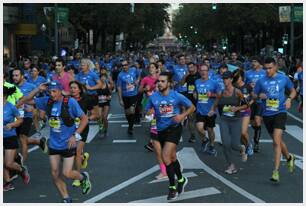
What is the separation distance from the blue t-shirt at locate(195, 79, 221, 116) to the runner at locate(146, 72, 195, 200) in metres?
2.76

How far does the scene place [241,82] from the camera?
9.84 meters

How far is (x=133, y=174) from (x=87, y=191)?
63.6 inches

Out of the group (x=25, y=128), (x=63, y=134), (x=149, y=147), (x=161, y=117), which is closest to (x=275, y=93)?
(x=161, y=117)

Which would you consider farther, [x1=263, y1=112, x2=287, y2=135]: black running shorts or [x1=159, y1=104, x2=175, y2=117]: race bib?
[x1=263, y1=112, x2=287, y2=135]: black running shorts

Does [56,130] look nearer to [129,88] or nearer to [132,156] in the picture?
[132,156]

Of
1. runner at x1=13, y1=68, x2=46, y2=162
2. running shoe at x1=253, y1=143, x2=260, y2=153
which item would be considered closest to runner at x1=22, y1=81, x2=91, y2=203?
runner at x1=13, y1=68, x2=46, y2=162

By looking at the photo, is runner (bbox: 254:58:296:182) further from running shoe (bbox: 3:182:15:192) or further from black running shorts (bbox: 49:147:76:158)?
running shoe (bbox: 3:182:15:192)

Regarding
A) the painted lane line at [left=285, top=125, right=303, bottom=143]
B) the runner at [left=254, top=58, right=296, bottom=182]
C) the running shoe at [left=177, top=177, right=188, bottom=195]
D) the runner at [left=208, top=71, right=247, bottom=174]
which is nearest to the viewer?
the running shoe at [left=177, top=177, right=188, bottom=195]

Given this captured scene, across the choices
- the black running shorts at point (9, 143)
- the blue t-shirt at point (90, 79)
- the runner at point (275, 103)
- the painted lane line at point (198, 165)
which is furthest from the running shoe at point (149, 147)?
the black running shorts at point (9, 143)

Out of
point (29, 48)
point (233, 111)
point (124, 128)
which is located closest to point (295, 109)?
point (124, 128)

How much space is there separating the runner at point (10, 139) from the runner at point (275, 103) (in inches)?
139

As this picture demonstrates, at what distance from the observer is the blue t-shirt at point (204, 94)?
35.6 feet

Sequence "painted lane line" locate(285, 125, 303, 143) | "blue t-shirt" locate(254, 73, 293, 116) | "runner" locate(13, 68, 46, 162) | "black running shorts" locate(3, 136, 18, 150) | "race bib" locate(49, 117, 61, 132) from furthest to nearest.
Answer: "painted lane line" locate(285, 125, 303, 143) → "runner" locate(13, 68, 46, 162) → "blue t-shirt" locate(254, 73, 293, 116) → "black running shorts" locate(3, 136, 18, 150) → "race bib" locate(49, 117, 61, 132)

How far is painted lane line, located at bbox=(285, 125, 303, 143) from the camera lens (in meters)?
13.2
